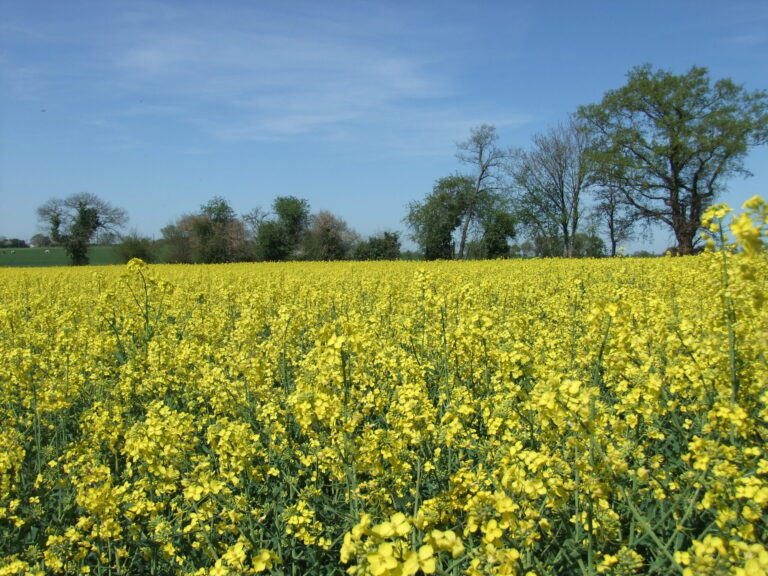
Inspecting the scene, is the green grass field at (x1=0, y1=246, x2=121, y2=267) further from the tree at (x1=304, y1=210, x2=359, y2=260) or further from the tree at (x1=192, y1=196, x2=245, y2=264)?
the tree at (x1=304, y1=210, x2=359, y2=260)

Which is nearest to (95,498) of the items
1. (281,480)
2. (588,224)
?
(281,480)

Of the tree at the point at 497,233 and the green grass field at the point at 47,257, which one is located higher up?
the tree at the point at 497,233

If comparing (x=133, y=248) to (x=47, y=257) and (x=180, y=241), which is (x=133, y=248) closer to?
(x=180, y=241)

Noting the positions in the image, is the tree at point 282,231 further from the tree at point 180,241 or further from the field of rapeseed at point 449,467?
the field of rapeseed at point 449,467

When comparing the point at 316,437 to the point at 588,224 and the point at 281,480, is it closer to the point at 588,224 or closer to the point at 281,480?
the point at 281,480

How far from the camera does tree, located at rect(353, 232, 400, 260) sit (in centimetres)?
5028

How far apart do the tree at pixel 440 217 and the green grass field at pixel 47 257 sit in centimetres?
2942

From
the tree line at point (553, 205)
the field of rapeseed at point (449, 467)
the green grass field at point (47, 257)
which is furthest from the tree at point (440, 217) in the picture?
the field of rapeseed at point (449, 467)

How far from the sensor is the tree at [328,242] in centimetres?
5281

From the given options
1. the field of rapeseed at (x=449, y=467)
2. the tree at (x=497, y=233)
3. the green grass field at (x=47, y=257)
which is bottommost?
the field of rapeseed at (x=449, y=467)

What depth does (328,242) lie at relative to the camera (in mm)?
53125

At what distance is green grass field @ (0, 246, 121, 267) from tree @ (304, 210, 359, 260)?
60.5 ft

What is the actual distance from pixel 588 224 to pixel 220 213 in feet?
126

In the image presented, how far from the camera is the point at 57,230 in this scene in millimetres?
56594
